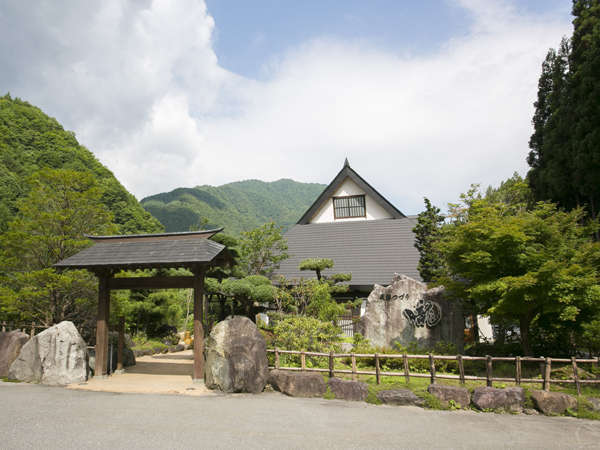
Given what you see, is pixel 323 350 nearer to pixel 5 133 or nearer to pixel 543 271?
pixel 543 271

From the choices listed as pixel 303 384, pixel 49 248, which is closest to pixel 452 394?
pixel 303 384

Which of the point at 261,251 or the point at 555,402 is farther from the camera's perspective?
the point at 261,251

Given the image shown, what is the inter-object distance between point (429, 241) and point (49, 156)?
35.3m

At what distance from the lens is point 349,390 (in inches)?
322

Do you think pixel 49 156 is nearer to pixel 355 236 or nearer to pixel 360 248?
pixel 355 236

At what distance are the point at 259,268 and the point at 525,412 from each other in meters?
11.9

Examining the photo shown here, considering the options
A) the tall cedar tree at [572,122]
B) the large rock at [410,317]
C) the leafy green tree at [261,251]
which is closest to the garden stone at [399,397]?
the large rock at [410,317]

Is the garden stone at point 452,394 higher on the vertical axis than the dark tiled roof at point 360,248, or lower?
lower

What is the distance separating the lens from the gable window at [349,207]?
19.7 meters

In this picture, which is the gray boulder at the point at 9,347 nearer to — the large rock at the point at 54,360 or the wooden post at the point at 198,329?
the large rock at the point at 54,360

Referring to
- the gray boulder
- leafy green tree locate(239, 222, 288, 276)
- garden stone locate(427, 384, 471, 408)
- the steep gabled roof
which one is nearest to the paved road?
garden stone locate(427, 384, 471, 408)

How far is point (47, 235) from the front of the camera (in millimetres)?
12234

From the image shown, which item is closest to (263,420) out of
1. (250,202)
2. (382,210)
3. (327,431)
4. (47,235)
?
(327,431)

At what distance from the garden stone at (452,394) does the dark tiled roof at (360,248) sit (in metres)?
7.59
